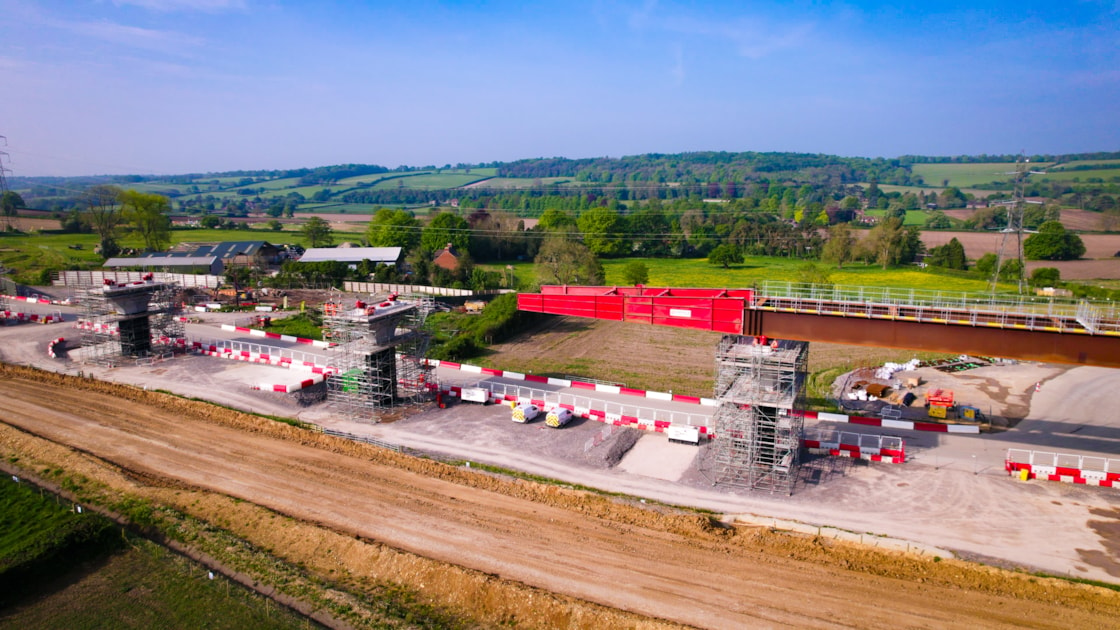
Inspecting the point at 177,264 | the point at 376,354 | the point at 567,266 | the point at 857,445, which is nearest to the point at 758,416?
the point at 857,445

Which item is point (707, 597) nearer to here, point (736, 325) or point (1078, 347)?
point (736, 325)

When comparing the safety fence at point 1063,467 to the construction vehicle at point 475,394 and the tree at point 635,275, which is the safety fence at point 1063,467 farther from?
the tree at point 635,275

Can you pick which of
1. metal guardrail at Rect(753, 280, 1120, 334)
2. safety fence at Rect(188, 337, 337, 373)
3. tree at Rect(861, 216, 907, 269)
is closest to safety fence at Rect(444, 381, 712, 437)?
metal guardrail at Rect(753, 280, 1120, 334)

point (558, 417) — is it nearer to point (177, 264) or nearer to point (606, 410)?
point (606, 410)

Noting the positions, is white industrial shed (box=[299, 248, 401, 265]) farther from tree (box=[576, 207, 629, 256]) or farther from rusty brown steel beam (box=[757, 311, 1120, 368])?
rusty brown steel beam (box=[757, 311, 1120, 368])

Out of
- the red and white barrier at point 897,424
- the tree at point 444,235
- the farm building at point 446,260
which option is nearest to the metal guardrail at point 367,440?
the red and white barrier at point 897,424

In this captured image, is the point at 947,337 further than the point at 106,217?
No
